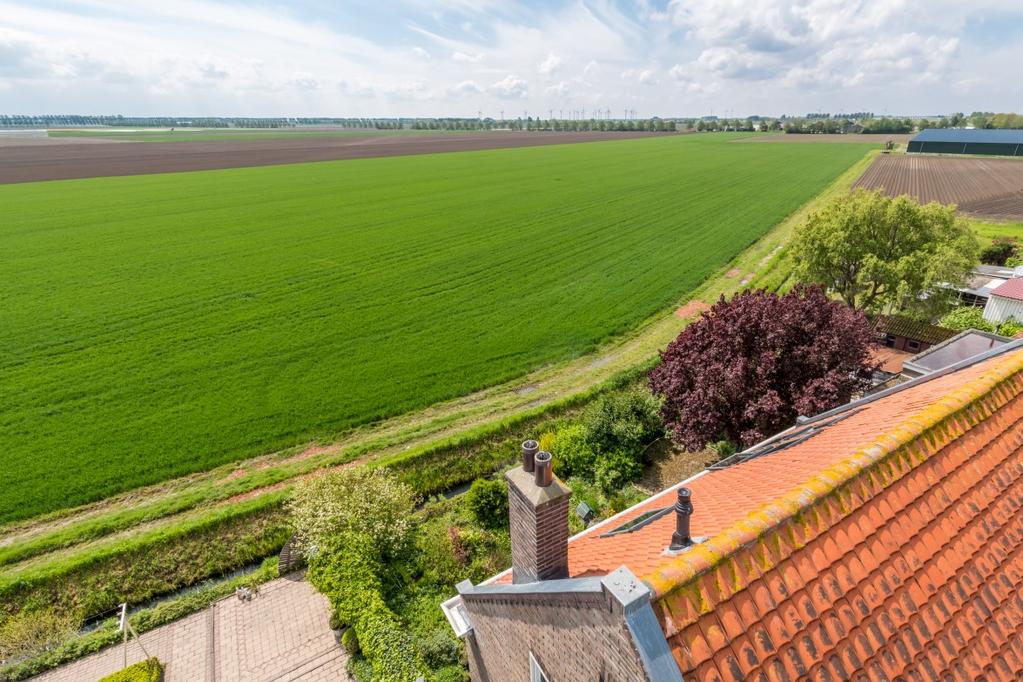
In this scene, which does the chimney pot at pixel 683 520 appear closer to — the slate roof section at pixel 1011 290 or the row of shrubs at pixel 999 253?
the slate roof section at pixel 1011 290

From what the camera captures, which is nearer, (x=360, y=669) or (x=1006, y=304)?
(x=360, y=669)

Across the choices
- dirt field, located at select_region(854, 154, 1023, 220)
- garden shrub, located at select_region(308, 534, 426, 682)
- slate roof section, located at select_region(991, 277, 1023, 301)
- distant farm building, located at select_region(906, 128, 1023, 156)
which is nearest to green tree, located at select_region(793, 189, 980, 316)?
slate roof section, located at select_region(991, 277, 1023, 301)

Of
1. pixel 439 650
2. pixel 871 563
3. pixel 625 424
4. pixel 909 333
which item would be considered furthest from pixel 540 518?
pixel 909 333

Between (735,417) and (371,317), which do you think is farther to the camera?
(371,317)

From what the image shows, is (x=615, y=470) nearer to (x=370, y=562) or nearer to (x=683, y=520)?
(x=370, y=562)

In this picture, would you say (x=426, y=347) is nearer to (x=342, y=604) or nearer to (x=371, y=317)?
(x=371, y=317)

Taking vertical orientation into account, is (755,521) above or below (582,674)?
above

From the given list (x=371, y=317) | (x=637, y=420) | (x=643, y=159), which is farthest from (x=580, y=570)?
(x=643, y=159)
